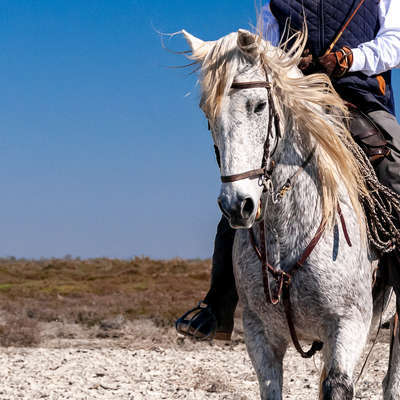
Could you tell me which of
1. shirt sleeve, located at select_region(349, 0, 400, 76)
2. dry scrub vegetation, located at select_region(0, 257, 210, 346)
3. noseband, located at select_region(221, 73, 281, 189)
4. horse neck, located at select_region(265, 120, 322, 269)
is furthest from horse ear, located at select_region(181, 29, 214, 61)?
dry scrub vegetation, located at select_region(0, 257, 210, 346)

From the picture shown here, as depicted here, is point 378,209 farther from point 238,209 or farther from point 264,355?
point 238,209

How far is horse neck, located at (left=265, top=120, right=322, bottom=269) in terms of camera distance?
404cm

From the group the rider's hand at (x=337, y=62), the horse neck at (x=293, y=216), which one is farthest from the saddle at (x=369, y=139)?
the horse neck at (x=293, y=216)

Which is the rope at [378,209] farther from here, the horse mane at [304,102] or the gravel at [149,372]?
the gravel at [149,372]

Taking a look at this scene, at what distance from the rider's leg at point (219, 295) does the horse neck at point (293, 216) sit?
1.09 metres

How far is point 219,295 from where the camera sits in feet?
17.4

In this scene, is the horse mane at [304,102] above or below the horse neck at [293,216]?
above

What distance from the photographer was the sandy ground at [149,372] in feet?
27.4

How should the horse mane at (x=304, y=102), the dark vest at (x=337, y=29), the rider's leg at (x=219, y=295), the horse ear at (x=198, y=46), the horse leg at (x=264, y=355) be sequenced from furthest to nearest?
1. the rider's leg at (x=219, y=295)
2. the dark vest at (x=337, y=29)
3. the horse leg at (x=264, y=355)
4. the horse ear at (x=198, y=46)
5. the horse mane at (x=304, y=102)

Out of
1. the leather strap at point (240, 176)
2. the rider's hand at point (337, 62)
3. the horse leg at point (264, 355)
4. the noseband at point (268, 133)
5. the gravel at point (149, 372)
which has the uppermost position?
the rider's hand at point (337, 62)

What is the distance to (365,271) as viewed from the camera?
4.25 m

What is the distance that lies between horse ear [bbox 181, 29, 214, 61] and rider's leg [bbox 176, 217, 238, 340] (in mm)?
1598

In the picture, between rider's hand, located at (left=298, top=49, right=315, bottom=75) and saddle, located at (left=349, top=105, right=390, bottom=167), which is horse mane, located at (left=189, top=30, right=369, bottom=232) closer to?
saddle, located at (left=349, top=105, right=390, bottom=167)

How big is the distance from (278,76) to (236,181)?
32.9 inches
